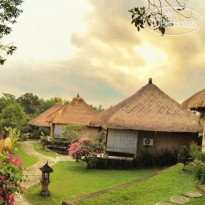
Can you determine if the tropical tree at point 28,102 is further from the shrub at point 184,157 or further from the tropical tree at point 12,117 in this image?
the shrub at point 184,157

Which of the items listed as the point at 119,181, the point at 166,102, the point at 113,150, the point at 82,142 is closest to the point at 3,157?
the point at 119,181

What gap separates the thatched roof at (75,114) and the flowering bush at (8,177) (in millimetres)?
20688

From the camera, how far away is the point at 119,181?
10.1 metres

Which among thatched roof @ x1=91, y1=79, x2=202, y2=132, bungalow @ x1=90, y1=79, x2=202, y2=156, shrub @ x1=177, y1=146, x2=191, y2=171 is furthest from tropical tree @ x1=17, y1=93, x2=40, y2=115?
shrub @ x1=177, y1=146, x2=191, y2=171

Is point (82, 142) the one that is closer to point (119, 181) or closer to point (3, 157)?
point (119, 181)

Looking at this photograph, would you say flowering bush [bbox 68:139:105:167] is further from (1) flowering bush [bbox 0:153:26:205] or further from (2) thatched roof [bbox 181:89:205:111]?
(1) flowering bush [bbox 0:153:26:205]

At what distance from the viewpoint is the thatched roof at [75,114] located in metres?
24.8

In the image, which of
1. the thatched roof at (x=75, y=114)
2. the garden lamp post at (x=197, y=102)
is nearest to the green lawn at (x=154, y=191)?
the garden lamp post at (x=197, y=102)

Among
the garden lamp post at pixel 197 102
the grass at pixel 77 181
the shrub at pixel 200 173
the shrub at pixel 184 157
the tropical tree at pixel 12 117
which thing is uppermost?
the garden lamp post at pixel 197 102

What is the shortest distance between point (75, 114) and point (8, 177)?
21716mm

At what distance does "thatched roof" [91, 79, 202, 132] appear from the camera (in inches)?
511

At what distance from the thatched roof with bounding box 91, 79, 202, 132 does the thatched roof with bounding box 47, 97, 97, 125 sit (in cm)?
948

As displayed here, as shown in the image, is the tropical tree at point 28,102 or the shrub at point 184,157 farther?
the tropical tree at point 28,102

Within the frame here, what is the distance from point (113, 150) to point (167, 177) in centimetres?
652
